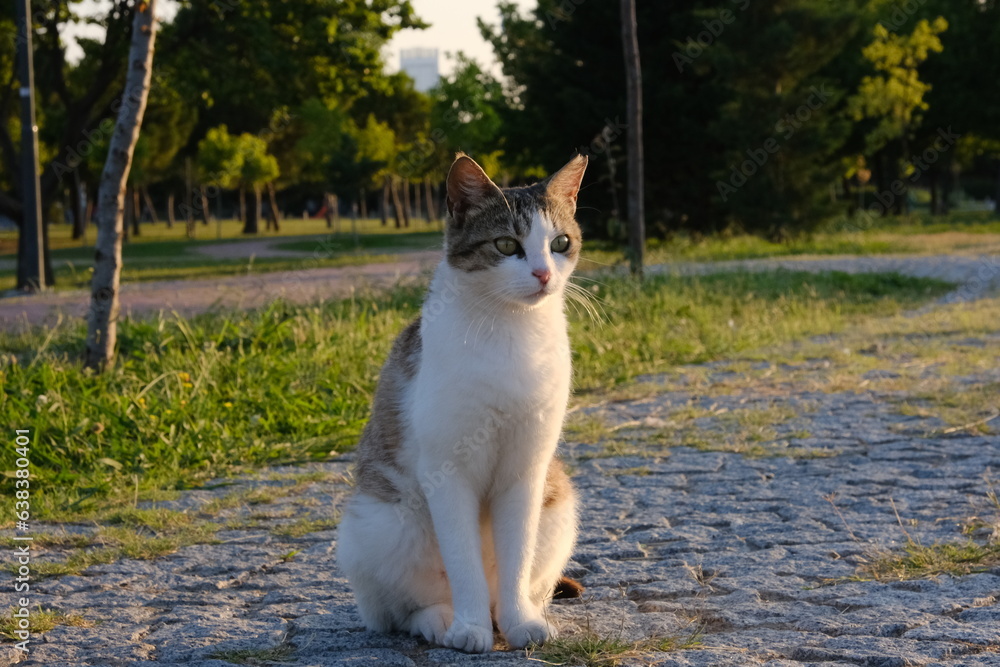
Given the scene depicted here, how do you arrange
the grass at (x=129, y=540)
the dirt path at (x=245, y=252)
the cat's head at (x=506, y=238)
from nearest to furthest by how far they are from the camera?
the cat's head at (x=506, y=238) < the grass at (x=129, y=540) < the dirt path at (x=245, y=252)

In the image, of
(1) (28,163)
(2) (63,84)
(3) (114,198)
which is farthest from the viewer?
(2) (63,84)

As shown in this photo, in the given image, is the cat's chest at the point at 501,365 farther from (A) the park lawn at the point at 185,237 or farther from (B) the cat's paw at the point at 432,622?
(A) the park lawn at the point at 185,237

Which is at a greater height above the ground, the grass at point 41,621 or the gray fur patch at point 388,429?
the gray fur patch at point 388,429

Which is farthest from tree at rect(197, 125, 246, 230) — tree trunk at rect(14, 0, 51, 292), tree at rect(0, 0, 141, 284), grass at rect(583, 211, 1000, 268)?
tree trunk at rect(14, 0, 51, 292)

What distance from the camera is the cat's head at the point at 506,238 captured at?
3.32m

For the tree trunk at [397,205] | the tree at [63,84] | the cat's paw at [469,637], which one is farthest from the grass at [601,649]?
the tree trunk at [397,205]

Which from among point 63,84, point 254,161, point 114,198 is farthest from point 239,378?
point 254,161

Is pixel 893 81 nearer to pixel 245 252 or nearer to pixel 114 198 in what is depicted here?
pixel 245 252

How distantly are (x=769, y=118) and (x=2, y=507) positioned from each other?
20.1 meters

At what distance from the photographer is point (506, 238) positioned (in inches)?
134

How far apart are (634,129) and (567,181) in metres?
10.9

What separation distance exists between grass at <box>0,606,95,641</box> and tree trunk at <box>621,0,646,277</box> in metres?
11.0

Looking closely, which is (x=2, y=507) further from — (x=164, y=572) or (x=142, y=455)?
(x=164, y=572)

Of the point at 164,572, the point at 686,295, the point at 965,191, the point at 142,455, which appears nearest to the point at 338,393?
the point at 142,455
